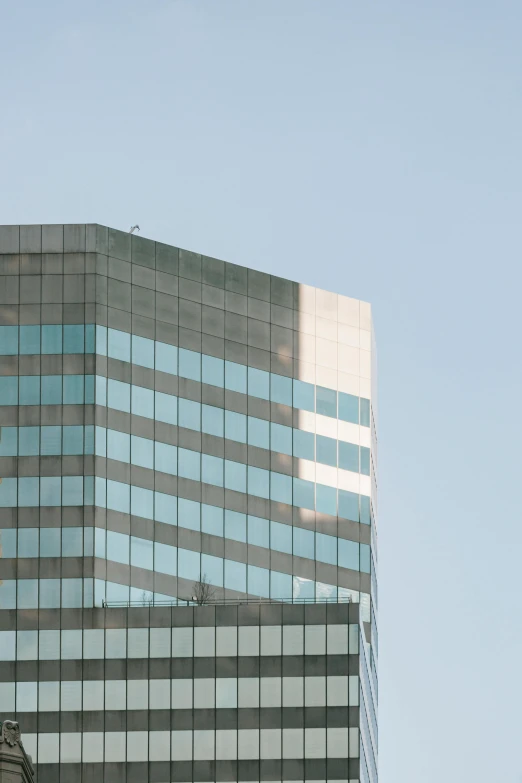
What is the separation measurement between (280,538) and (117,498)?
1205 cm

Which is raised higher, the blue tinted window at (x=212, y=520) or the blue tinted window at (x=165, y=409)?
the blue tinted window at (x=165, y=409)

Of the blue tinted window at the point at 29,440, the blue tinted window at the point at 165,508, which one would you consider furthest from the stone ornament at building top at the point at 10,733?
the blue tinted window at the point at 29,440

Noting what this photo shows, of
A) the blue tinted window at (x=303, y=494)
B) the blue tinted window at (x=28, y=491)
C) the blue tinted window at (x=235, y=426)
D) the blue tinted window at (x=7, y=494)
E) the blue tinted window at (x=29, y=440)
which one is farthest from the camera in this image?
the blue tinted window at (x=303, y=494)

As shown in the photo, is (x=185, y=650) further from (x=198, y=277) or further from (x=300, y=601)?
(x=198, y=277)

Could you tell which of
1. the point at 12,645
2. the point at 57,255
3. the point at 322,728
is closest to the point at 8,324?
the point at 57,255

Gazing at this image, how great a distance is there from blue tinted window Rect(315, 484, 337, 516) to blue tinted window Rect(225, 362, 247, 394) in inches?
339

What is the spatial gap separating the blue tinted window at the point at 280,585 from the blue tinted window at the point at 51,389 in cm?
1869

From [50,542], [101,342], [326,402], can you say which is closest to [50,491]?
[50,542]

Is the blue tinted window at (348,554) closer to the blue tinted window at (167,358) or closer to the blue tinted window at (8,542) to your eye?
the blue tinted window at (167,358)

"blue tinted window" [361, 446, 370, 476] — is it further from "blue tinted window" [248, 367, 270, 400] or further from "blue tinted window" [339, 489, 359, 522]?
"blue tinted window" [248, 367, 270, 400]

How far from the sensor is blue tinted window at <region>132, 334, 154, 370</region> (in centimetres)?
13900

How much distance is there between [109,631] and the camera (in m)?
133

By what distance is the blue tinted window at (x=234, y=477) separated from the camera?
140m

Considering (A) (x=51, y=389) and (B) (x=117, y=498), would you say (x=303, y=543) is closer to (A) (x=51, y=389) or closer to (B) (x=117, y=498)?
(B) (x=117, y=498)
